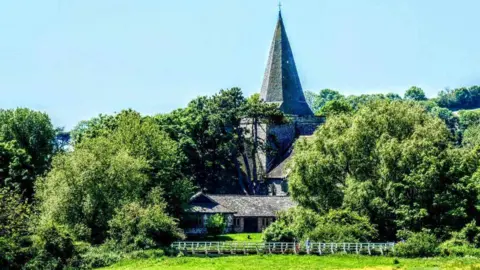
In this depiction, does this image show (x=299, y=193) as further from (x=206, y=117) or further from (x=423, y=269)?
(x=206, y=117)

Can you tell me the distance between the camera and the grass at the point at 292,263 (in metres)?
52.0

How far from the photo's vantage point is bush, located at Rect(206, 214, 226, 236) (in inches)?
3162

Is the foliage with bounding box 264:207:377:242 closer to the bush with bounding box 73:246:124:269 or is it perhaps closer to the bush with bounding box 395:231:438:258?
the bush with bounding box 395:231:438:258

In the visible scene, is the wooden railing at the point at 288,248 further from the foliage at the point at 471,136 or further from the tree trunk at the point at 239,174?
the foliage at the point at 471,136

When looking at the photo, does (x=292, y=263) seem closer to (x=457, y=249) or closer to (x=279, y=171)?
(x=457, y=249)

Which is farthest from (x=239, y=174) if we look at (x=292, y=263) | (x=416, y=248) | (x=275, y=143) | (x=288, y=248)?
(x=292, y=263)

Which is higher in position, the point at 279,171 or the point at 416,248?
the point at 279,171

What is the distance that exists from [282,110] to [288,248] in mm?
49964

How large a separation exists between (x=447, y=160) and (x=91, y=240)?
96.9 feet

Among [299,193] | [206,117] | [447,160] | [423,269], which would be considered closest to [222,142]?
[206,117]

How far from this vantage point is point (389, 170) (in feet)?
213

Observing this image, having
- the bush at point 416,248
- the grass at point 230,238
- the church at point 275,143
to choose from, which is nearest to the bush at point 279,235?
the bush at point 416,248

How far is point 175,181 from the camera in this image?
73.4 metres

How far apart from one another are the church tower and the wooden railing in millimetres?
40749
